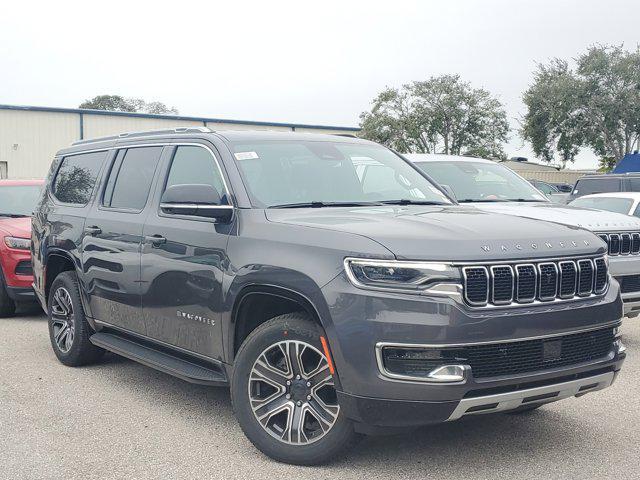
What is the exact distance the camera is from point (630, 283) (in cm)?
755

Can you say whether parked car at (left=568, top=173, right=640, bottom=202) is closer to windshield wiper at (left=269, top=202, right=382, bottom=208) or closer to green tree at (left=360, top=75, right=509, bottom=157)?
windshield wiper at (left=269, top=202, right=382, bottom=208)

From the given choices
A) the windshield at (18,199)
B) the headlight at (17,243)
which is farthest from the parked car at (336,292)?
the windshield at (18,199)

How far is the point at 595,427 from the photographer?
5203 millimetres

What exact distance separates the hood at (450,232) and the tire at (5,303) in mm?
5861

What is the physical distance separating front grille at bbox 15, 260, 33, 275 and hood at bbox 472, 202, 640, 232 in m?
5.22

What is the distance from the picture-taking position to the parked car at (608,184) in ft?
52.1

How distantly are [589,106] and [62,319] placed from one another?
42097 mm

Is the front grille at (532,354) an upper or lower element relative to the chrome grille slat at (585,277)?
lower

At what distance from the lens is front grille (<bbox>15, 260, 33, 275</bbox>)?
30.9 ft

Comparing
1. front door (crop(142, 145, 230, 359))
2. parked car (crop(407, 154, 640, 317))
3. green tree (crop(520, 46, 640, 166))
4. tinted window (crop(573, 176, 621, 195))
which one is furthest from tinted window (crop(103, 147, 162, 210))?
green tree (crop(520, 46, 640, 166))

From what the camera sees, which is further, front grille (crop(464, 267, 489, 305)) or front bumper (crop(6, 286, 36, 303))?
front bumper (crop(6, 286, 36, 303))

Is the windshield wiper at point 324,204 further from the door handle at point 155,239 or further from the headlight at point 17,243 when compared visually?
the headlight at point 17,243

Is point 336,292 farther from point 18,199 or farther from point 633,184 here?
point 633,184

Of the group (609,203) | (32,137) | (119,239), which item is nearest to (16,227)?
(119,239)
